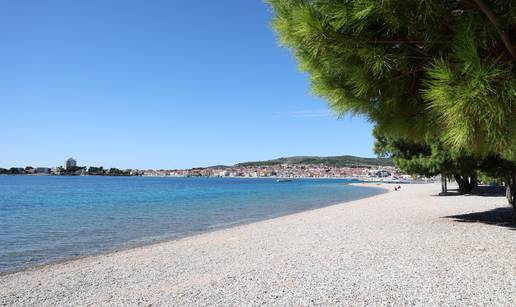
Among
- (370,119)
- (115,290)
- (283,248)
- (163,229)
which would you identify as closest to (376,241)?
(283,248)

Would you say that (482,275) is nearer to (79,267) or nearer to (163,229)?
(79,267)

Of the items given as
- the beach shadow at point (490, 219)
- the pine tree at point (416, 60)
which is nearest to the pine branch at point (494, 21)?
the pine tree at point (416, 60)

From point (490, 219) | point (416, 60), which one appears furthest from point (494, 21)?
point (490, 219)

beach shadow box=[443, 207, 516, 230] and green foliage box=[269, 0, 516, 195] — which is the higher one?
green foliage box=[269, 0, 516, 195]

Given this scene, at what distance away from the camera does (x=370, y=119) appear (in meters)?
5.70

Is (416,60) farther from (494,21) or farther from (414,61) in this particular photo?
(494,21)

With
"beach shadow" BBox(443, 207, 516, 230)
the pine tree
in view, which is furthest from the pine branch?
"beach shadow" BBox(443, 207, 516, 230)

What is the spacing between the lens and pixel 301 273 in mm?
7109

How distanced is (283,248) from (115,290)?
14.7 ft

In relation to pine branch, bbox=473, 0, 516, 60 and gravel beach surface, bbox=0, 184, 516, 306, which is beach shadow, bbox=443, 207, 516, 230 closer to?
gravel beach surface, bbox=0, 184, 516, 306

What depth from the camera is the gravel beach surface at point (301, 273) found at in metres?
5.69

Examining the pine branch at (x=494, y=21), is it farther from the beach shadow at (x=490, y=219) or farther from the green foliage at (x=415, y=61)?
the beach shadow at (x=490, y=219)

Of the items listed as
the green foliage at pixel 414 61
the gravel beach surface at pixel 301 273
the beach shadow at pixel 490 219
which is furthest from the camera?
the beach shadow at pixel 490 219

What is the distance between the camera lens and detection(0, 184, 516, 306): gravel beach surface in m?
5.69
